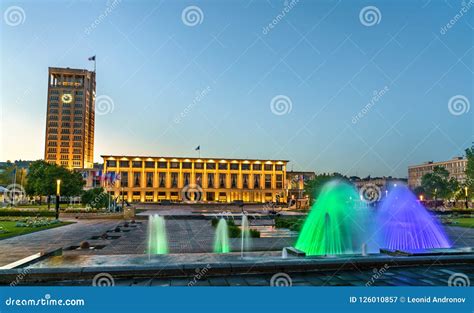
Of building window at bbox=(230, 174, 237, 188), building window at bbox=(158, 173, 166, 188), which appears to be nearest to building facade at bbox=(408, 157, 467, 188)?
building window at bbox=(230, 174, 237, 188)

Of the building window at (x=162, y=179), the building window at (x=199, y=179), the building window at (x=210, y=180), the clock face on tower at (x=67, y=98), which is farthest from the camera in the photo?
the clock face on tower at (x=67, y=98)

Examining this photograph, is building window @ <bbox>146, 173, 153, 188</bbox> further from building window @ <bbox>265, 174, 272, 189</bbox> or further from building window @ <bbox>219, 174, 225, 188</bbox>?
building window @ <bbox>265, 174, 272, 189</bbox>

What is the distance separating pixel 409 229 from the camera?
55.8 ft

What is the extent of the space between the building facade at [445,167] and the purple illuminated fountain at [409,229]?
11250 centimetres

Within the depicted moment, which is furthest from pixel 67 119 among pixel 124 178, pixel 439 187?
pixel 439 187

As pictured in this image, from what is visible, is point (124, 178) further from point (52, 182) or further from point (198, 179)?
point (52, 182)

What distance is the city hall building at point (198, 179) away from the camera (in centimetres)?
12075

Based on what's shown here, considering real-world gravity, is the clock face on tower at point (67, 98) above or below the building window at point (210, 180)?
above

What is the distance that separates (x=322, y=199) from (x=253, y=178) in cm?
11206

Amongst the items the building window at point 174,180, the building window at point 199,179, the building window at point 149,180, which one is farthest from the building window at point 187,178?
the building window at point 149,180

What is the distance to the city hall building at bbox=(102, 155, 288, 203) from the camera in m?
121

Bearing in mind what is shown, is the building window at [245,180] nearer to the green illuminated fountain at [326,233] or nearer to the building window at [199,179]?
the building window at [199,179]

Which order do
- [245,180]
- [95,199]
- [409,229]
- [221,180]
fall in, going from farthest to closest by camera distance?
1. [245,180]
2. [221,180]
3. [95,199]
4. [409,229]

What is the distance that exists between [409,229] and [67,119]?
175045mm
